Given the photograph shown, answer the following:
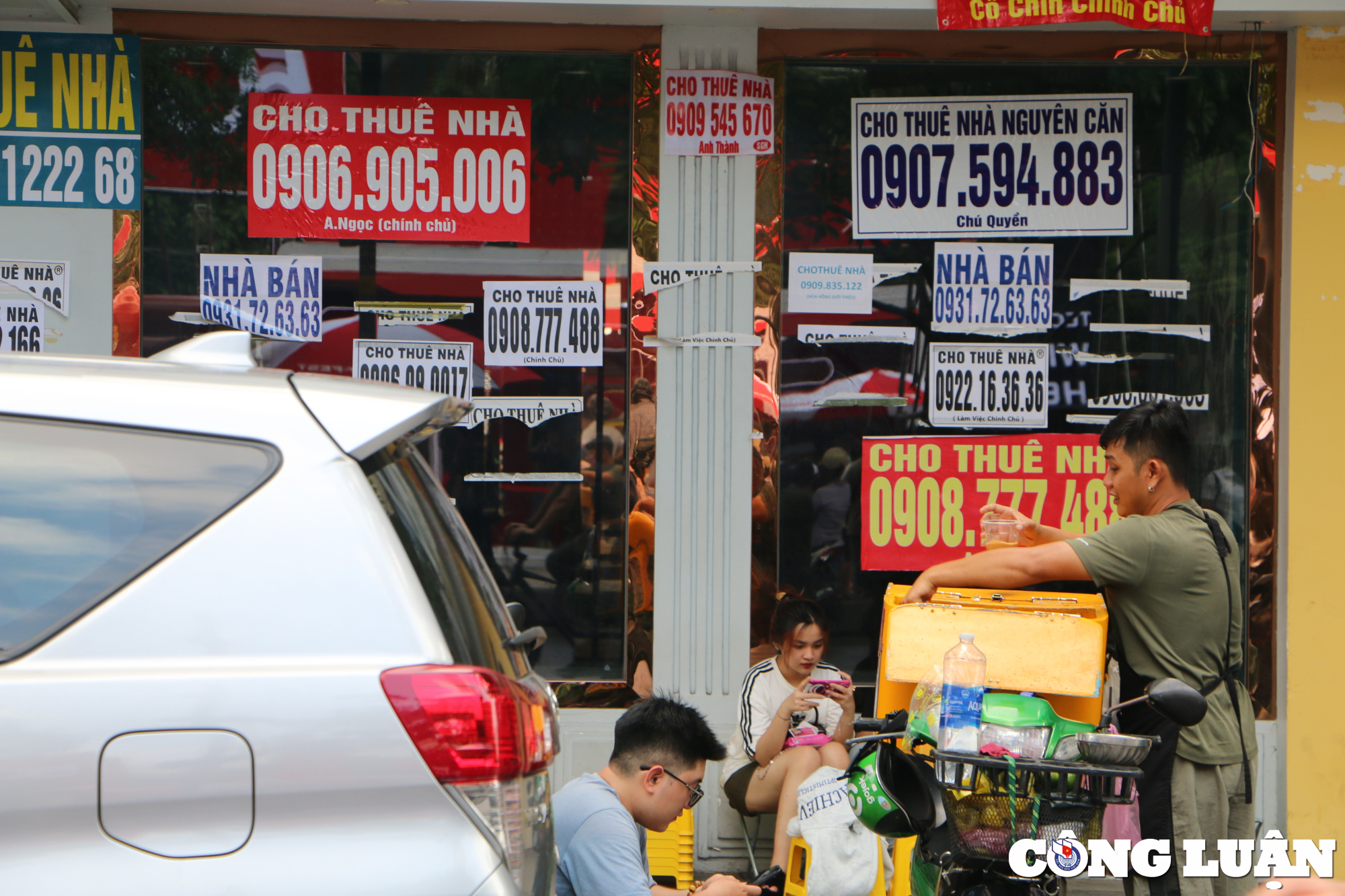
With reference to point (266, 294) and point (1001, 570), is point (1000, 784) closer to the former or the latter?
point (1001, 570)

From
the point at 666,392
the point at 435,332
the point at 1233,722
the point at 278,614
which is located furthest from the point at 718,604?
the point at 278,614

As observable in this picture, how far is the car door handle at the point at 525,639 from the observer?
7.57 feet

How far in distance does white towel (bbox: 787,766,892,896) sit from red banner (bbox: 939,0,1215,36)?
324cm

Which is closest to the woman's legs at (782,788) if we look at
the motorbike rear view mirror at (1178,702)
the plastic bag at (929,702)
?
the plastic bag at (929,702)

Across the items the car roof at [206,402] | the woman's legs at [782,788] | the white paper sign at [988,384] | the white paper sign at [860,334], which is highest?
the white paper sign at [860,334]

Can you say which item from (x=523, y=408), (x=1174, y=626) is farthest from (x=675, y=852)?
(x=1174, y=626)

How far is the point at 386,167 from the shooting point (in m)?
5.34

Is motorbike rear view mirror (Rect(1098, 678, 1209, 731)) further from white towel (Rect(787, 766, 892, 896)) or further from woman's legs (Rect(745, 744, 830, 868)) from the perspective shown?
woman's legs (Rect(745, 744, 830, 868))

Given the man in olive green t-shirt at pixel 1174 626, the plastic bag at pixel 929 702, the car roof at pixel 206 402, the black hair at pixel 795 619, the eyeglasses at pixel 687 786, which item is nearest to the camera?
the car roof at pixel 206 402

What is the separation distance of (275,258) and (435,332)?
81 cm

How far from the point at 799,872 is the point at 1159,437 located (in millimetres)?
2272

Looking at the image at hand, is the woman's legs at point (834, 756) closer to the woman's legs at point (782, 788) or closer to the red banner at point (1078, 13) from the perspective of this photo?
the woman's legs at point (782, 788)

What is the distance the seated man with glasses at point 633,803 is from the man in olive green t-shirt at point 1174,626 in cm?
96

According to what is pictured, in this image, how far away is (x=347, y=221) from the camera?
5340mm
